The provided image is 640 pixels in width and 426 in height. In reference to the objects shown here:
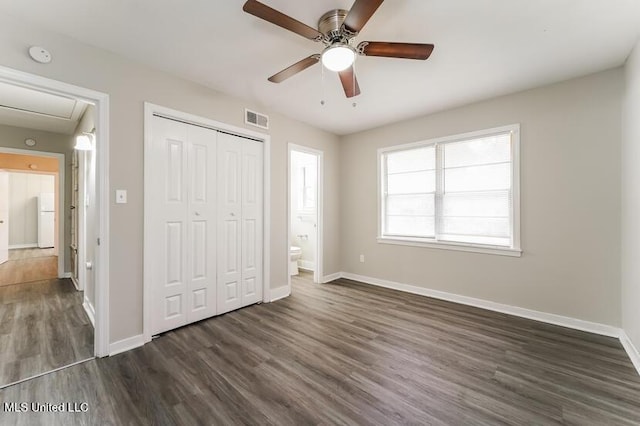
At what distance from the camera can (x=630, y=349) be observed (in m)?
2.22

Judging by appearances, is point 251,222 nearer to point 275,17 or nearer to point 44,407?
point 44,407

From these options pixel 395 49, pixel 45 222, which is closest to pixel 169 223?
pixel 395 49

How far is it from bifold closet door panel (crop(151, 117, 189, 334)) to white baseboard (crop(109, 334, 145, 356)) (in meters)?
0.16

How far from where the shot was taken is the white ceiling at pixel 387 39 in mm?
1783

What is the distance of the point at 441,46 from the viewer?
2209 millimetres

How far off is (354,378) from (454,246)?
2402 mm

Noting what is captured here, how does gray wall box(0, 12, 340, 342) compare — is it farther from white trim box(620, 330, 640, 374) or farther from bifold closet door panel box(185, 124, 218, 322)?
white trim box(620, 330, 640, 374)

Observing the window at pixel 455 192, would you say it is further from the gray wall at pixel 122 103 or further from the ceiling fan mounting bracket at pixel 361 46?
the gray wall at pixel 122 103

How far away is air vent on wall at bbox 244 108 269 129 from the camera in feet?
10.9

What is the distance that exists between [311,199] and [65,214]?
456 cm

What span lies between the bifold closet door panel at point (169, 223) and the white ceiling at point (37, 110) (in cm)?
122

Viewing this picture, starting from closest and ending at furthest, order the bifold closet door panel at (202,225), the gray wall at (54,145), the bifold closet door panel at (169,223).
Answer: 1. the bifold closet door panel at (169,223)
2. the bifold closet door panel at (202,225)
3. the gray wall at (54,145)

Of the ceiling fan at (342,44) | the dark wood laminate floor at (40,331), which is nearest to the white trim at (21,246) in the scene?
the dark wood laminate floor at (40,331)

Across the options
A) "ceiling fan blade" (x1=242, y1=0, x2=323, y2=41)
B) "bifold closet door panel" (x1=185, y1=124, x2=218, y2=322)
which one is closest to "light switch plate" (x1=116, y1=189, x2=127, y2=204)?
"bifold closet door panel" (x1=185, y1=124, x2=218, y2=322)
